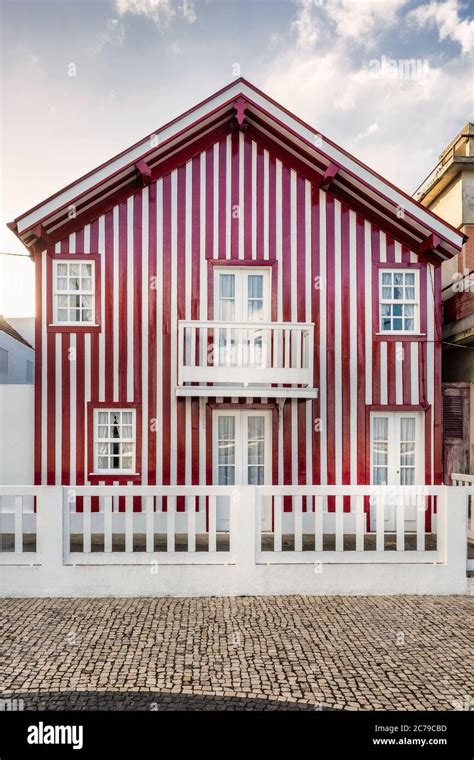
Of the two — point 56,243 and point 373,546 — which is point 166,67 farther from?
point 373,546

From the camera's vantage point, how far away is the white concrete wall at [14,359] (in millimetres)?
16734

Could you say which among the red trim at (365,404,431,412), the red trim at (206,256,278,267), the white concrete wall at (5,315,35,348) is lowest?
the red trim at (365,404,431,412)

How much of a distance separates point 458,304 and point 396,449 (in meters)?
3.55

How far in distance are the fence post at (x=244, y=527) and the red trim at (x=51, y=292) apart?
15.7ft

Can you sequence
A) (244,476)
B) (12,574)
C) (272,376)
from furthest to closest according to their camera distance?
(244,476)
(272,376)
(12,574)

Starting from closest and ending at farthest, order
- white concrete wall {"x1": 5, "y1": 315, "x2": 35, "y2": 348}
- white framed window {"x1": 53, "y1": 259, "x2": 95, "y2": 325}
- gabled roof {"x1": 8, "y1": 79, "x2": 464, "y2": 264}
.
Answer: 1. gabled roof {"x1": 8, "y1": 79, "x2": 464, "y2": 264}
2. white framed window {"x1": 53, "y1": 259, "x2": 95, "y2": 325}
3. white concrete wall {"x1": 5, "y1": 315, "x2": 35, "y2": 348}

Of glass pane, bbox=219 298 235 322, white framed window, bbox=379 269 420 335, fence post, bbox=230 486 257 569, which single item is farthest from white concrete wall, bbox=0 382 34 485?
white framed window, bbox=379 269 420 335

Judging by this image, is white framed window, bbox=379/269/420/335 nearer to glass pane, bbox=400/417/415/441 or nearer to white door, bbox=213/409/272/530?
glass pane, bbox=400/417/415/441

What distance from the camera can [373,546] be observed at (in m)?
7.68

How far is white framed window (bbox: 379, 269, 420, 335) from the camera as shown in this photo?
9.42m

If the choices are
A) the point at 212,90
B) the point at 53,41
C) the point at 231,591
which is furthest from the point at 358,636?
the point at 53,41

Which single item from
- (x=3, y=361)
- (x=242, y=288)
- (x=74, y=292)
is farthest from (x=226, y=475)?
(x=3, y=361)

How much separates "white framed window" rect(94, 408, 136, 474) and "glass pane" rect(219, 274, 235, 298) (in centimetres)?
307

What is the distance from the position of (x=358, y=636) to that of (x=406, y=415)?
5286 mm
